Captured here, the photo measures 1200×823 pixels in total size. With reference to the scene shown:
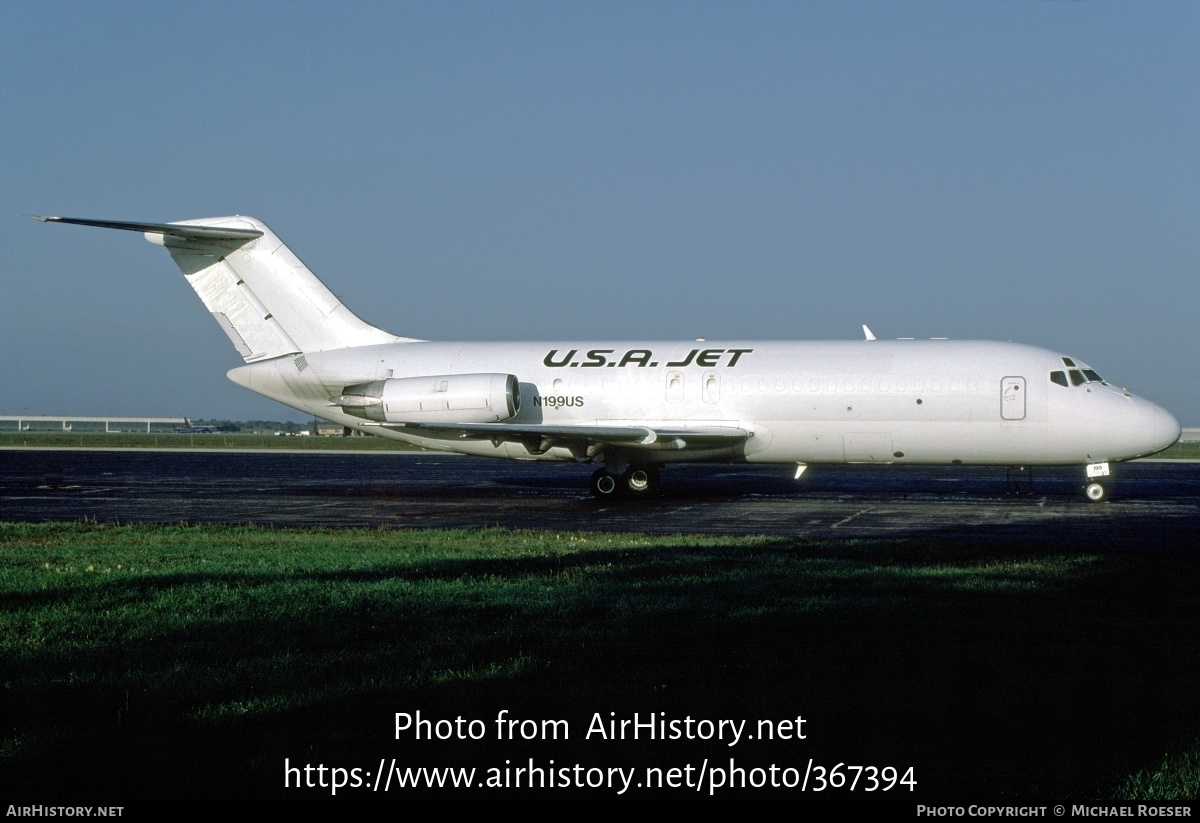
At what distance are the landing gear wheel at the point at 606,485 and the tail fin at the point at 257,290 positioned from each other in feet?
22.6

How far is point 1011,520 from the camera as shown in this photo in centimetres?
1819

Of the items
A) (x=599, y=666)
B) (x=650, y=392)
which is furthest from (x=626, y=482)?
(x=599, y=666)

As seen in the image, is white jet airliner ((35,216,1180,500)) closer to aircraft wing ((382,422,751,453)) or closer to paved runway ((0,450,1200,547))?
aircraft wing ((382,422,751,453))

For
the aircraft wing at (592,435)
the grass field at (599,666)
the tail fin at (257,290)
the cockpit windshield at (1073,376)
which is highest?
the tail fin at (257,290)

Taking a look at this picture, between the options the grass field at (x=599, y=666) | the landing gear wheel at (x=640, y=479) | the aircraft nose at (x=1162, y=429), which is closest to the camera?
the grass field at (x=599, y=666)

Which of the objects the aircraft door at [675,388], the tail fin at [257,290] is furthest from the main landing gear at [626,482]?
the tail fin at [257,290]

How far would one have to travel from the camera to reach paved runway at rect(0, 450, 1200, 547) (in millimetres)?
17281

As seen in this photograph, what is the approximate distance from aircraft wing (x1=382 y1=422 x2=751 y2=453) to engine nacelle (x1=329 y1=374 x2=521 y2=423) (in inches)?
15.5

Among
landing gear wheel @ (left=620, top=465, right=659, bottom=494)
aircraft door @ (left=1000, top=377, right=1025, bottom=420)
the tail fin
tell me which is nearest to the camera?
aircraft door @ (left=1000, top=377, right=1025, bottom=420)

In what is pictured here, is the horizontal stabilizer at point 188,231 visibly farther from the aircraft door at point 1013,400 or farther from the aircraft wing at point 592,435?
the aircraft door at point 1013,400

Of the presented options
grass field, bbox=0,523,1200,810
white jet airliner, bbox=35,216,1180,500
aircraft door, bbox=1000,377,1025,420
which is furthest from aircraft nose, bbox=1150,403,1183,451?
grass field, bbox=0,523,1200,810

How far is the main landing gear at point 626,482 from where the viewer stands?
23.9 metres

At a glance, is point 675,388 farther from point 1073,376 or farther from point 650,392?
point 1073,376

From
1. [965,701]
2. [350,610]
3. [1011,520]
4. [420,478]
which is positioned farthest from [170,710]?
[420,478]
